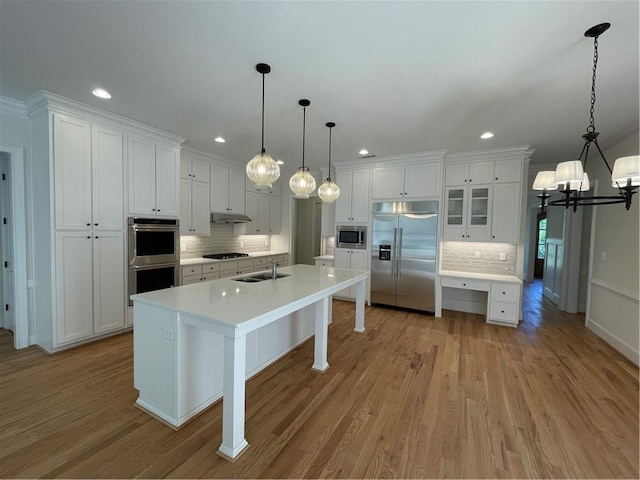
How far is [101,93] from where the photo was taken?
2676mm

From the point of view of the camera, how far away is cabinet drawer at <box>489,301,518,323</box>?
4.07 meters

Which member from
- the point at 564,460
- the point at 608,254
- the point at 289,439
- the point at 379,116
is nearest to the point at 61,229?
the point at 289,439

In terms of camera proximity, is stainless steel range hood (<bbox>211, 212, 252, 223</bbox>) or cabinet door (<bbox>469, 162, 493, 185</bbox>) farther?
stainless steel range hood (<bbox>211, 212, 252, 223</bbox>)

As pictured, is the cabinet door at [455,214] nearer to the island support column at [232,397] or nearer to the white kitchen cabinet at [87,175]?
the island support column at [232,397]

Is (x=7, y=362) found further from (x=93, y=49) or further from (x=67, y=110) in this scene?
(x=93, y=49)

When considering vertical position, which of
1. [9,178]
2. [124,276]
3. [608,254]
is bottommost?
[124,276]

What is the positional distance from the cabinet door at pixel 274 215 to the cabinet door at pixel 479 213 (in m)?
3.95

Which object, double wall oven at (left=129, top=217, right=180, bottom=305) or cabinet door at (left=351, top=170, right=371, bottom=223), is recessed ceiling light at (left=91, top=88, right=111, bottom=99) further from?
cabinet door at (left=351, top=170, right=371, bottom=223)

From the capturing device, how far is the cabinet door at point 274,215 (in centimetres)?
627

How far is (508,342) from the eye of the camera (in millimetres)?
3527

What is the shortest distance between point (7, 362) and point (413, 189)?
18.0 ft

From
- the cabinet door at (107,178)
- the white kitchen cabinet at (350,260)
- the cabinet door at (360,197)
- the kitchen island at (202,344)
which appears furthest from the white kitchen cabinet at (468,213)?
the cabinet door at (107,178)

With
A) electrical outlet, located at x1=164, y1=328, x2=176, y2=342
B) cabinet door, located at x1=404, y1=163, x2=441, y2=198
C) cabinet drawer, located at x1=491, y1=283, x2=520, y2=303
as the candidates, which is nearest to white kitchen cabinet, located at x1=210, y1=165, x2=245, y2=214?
cabinet door, located at x1=404, y1=163, x2=441, y2=198

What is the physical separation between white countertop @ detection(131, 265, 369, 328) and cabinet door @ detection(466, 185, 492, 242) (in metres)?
2.58
